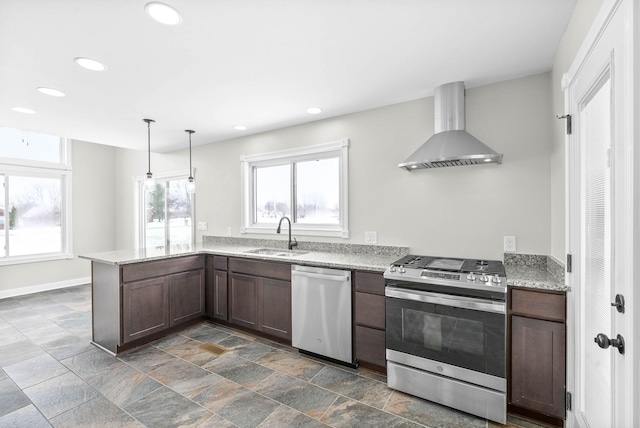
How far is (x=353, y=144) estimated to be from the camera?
337cm

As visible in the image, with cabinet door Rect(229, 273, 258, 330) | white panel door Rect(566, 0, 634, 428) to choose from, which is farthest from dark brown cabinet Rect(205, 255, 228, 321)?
white panel door Rect(566, 0, 634, 428)

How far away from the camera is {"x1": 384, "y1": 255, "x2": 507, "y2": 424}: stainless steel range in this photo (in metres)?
1.98

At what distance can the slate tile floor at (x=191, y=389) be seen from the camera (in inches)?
79.5

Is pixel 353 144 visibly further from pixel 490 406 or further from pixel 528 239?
pixel 490 406

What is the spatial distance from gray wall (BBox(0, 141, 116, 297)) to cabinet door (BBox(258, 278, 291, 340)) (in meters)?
4.60

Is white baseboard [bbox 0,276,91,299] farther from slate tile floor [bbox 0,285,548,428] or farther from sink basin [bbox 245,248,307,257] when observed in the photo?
sink basin [bbox 245,248,307,257]

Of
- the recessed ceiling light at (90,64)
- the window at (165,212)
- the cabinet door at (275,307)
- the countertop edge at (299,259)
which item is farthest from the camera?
the window at (165,212)

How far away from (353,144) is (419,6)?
69.1 inches

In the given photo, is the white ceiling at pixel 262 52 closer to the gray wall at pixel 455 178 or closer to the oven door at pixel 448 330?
the gray wall at pixel 455 178

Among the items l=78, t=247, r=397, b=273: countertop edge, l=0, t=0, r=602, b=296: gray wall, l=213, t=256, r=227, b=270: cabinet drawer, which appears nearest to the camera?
l=0, t=0, r=602, b=296: gray wall

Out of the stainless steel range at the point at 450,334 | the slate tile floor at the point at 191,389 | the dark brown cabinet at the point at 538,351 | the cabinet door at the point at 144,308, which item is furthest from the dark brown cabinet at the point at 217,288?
the dark brown cabinet at the point at 538,351

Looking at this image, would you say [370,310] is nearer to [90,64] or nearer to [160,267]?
[160,267]

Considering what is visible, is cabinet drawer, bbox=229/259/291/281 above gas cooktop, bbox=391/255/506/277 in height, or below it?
below

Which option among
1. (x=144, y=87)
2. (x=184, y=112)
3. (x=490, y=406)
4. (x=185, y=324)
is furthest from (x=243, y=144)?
(x=490, y=406)
